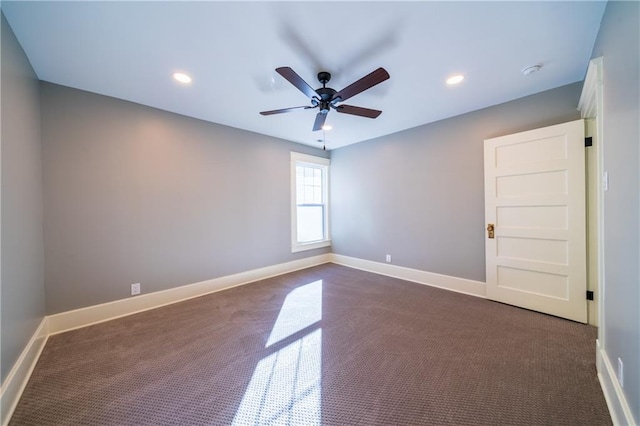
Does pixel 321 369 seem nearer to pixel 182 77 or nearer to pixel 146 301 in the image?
pixel 146 301

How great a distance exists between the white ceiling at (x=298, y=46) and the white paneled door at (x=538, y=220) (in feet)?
2.16

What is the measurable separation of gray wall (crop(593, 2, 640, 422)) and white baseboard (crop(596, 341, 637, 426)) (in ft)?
0.18

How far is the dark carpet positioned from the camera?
140 cm

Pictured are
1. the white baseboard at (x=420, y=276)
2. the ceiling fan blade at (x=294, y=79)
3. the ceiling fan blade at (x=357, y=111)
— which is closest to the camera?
the ceiling fan blade at (x=294, y=79)

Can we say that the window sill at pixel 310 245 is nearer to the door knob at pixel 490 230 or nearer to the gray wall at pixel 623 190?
the door knob at pixel 490 230

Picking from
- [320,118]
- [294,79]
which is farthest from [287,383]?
[320,118]

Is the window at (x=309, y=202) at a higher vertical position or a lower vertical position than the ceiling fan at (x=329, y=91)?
lower

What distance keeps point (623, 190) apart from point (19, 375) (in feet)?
12.9

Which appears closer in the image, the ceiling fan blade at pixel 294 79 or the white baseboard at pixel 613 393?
the white baseboard at pixel 613 393

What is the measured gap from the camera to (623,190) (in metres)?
1.28

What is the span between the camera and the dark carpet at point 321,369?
1403mm

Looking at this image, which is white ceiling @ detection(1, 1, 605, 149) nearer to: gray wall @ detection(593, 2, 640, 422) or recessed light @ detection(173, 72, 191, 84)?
recessed light @ detection(173, 72, 191, 84)

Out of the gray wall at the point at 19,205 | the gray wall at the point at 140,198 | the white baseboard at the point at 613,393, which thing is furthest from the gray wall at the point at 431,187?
the gray wall at the point at 19,205

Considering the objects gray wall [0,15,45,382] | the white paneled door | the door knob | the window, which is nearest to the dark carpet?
the white paneled door
